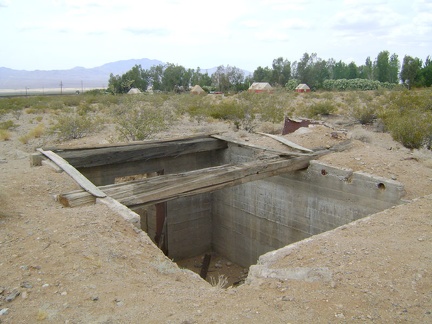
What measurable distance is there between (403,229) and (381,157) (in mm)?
4072

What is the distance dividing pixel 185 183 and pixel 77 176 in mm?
1947

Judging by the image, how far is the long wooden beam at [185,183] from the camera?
6863mm

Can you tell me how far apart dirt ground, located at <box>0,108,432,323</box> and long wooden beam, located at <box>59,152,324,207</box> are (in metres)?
0.86

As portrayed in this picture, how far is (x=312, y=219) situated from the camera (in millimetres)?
9906

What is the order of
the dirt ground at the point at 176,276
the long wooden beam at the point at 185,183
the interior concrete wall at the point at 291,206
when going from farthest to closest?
the interior concrete wall at the point at 291,206 < the long wooden beam at the point at 185,183 < the dirt ground at the point at 176,276

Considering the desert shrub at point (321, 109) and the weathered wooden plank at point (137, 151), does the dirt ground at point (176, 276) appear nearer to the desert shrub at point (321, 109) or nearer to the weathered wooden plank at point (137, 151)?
the weathered wooden plank at point (137, 151)

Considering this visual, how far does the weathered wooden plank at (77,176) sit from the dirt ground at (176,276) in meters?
0.53

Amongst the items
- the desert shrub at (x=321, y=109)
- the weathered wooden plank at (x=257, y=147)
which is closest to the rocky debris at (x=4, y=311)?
the weathered wooden plank at (x=257, y=147)

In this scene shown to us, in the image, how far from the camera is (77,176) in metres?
7.37

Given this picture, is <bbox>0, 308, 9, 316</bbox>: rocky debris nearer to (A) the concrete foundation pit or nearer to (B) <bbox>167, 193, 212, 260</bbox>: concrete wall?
(A) the concrete foundation pit

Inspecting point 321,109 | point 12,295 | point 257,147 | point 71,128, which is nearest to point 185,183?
point 257,147

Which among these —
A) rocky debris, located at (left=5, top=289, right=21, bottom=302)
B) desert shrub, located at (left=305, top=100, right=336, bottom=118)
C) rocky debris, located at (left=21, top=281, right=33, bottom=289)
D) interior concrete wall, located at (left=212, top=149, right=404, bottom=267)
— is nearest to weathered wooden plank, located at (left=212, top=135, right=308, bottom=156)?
interior concrete wall, located at (left=212, top=149, right=404, bottom=267)

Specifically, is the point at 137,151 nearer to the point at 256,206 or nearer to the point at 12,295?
the point at 256,206

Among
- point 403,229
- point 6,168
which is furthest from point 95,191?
point 403,229
